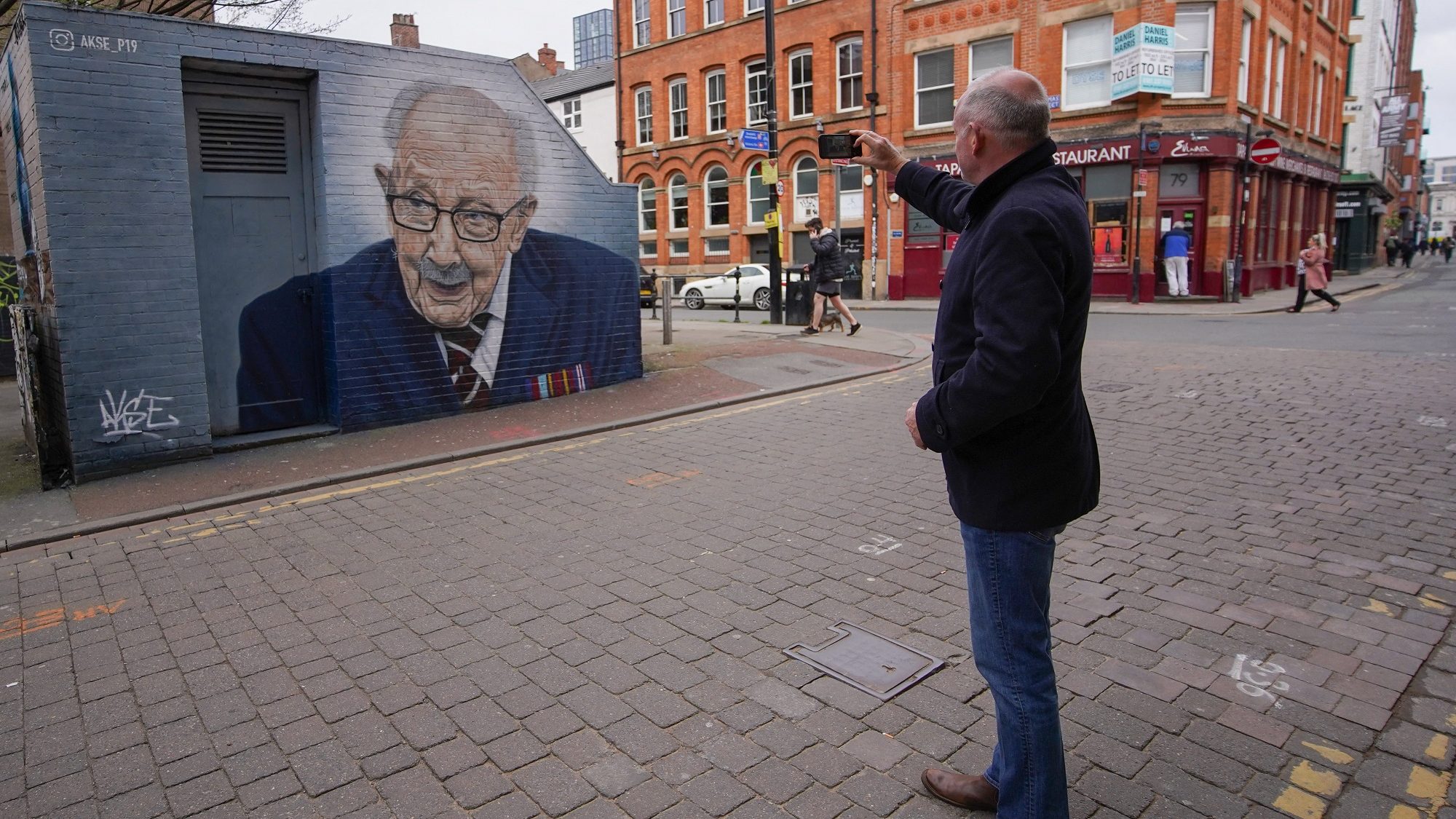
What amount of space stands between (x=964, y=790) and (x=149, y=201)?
7328mm

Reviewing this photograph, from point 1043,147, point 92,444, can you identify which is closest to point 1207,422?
point 1043,147

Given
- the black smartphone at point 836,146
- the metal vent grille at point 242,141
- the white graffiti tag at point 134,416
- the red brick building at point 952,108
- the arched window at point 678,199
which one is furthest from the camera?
the arched window at point 678,199

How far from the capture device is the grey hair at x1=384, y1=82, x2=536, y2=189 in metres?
8.49

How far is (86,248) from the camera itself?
696 cm

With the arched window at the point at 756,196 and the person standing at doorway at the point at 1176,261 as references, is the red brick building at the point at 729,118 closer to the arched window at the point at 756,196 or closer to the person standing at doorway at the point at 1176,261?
the arched window at the point at 756,196

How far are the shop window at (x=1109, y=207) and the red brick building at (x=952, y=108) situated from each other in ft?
0.14

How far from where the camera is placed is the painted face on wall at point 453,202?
8.60m

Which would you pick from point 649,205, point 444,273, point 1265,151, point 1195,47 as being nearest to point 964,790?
point 444,273

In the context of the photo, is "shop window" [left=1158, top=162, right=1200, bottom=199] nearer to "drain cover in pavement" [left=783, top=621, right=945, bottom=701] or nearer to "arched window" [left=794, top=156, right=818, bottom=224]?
"arched window" [left=794, top=156, right=818, bottom=224]

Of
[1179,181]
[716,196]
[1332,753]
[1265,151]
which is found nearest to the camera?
[1332,753]

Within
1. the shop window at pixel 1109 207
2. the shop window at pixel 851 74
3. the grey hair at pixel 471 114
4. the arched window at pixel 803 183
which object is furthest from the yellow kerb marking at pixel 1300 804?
the arched window at pixel 803 183

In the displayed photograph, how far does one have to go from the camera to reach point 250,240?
8.13 m

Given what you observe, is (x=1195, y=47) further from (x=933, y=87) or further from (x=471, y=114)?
(x=471, y=114)

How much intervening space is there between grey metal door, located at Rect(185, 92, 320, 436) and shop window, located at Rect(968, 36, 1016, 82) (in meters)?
21.6
